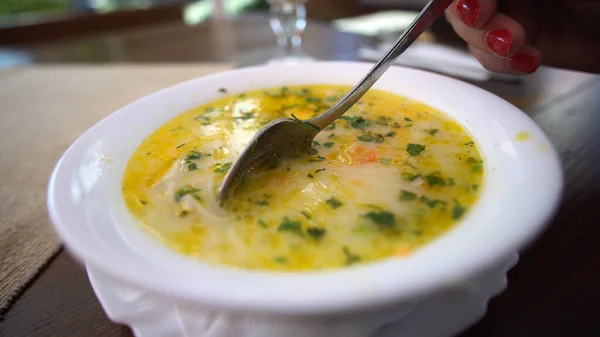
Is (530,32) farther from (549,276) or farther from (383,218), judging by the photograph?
(383,218)

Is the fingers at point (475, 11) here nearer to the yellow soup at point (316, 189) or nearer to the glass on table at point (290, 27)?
the yellow soup at point (316, 189)

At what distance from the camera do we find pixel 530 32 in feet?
8.28

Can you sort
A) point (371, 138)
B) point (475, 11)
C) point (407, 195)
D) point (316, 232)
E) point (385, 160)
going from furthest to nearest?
point (475, 11) → point (371, 138) → point (385, 160) → point (407, 195) → point (316, 232)

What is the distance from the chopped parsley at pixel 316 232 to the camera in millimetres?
913

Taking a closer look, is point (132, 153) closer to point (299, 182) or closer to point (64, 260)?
point (64, 260)

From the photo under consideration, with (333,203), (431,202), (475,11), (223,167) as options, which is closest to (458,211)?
(431,202)

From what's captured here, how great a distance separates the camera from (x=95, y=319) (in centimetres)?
98

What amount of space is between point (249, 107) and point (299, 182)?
2.05 ft

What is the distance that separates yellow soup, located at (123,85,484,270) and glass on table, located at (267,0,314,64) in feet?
4.24

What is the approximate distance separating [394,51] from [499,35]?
0.52m

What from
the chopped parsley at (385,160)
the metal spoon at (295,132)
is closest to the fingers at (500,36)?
the metal spoon at (295,132)

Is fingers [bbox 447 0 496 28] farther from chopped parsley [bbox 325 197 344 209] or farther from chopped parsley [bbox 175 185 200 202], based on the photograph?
chopped parsley [bbox 175 185 200 202]

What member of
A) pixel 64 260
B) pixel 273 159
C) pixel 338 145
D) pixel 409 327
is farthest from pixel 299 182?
pixel 64 260

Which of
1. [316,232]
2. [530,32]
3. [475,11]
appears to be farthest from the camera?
[530,32]
